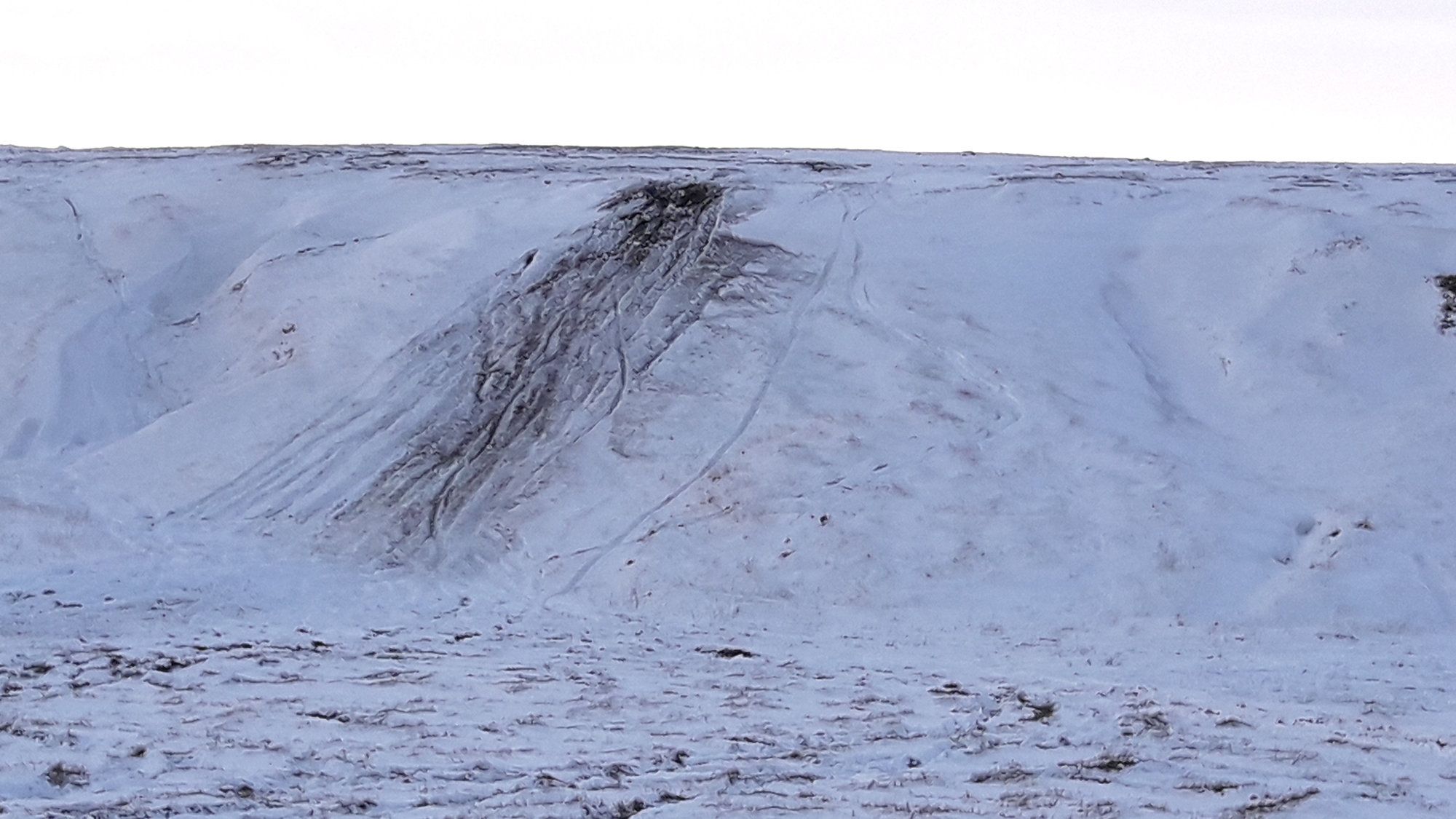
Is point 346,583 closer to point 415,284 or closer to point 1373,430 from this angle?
point 415,284

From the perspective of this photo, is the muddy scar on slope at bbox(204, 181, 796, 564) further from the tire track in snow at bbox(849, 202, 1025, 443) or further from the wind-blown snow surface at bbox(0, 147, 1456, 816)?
the tire track in snow at bbox(849, 202, 1025, 443)

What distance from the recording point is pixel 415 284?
565 inches

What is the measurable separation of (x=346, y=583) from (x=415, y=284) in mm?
3738

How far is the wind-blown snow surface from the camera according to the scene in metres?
7.49

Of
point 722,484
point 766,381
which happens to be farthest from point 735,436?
point 766,381

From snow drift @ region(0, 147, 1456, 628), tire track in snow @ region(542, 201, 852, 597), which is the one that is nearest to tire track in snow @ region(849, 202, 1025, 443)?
snow drift @ region(0, 147, 1456, 628)

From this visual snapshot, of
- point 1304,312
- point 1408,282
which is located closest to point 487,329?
point 1304,312

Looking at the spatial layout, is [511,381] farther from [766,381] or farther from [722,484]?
[722,484]

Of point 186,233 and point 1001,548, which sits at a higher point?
point 186,233

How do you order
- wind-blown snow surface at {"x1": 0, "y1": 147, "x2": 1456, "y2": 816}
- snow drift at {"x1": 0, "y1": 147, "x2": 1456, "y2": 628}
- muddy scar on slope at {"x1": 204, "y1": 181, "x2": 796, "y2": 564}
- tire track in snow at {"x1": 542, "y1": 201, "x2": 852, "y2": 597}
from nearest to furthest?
wind-blown snow surface at {"x1": 0, "y1": 147, "x2": 1456, "y2": 816} → snow drift at {"x1": 0, "y1": 147, "x2": 1456, "y2": 628} → tire track in snow at {"x1": 542, "y1": 201, "x2": 852, "y2": 597} → muddy scar on slope at {"x1": 204, "y1": 181, "x2": 796, "y2": 564}

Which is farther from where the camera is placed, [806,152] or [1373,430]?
[806,152]

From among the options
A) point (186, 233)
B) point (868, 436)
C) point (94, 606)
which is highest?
point (186, 233)

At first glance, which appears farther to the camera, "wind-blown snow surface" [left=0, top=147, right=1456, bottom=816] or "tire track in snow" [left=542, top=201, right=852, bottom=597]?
"tire track in snow" [left=542, top=201, right=852, bottom=597]

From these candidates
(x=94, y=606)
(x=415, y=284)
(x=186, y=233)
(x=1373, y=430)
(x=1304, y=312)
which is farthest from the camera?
(x=186, y=233)
